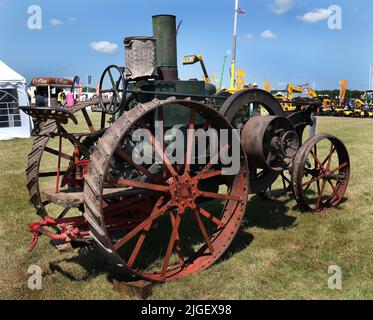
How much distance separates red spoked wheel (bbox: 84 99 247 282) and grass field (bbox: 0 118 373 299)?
0.90 ft

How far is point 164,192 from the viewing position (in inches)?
146

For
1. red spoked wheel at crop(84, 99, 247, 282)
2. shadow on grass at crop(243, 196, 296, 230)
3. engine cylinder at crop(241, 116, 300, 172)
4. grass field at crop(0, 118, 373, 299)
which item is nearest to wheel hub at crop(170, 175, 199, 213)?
red spoked wheel at crop(84, 99, 247, 282)

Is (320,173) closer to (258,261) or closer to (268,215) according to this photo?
(268,215)

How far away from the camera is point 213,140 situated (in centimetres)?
405

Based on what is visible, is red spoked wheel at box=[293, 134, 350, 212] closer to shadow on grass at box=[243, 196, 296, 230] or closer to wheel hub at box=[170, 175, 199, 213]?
shadow on grass at box=[243, 196, 296, 230]

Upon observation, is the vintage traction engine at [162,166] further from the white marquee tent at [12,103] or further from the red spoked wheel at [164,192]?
the white marquee tent at [12,103]

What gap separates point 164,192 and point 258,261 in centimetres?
124

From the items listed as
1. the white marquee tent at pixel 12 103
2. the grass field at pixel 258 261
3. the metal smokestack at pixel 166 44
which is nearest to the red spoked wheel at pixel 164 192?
the grass field at pixel 258 261

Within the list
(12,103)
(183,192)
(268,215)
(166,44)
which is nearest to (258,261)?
(183,192)

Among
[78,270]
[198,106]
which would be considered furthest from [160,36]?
[78,270]

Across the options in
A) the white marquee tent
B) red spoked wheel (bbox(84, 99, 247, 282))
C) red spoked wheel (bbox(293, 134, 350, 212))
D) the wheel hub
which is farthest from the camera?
the white marquee tent

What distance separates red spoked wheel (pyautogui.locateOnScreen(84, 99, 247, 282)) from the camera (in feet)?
11.1

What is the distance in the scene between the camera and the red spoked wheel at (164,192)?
11.1 feet
